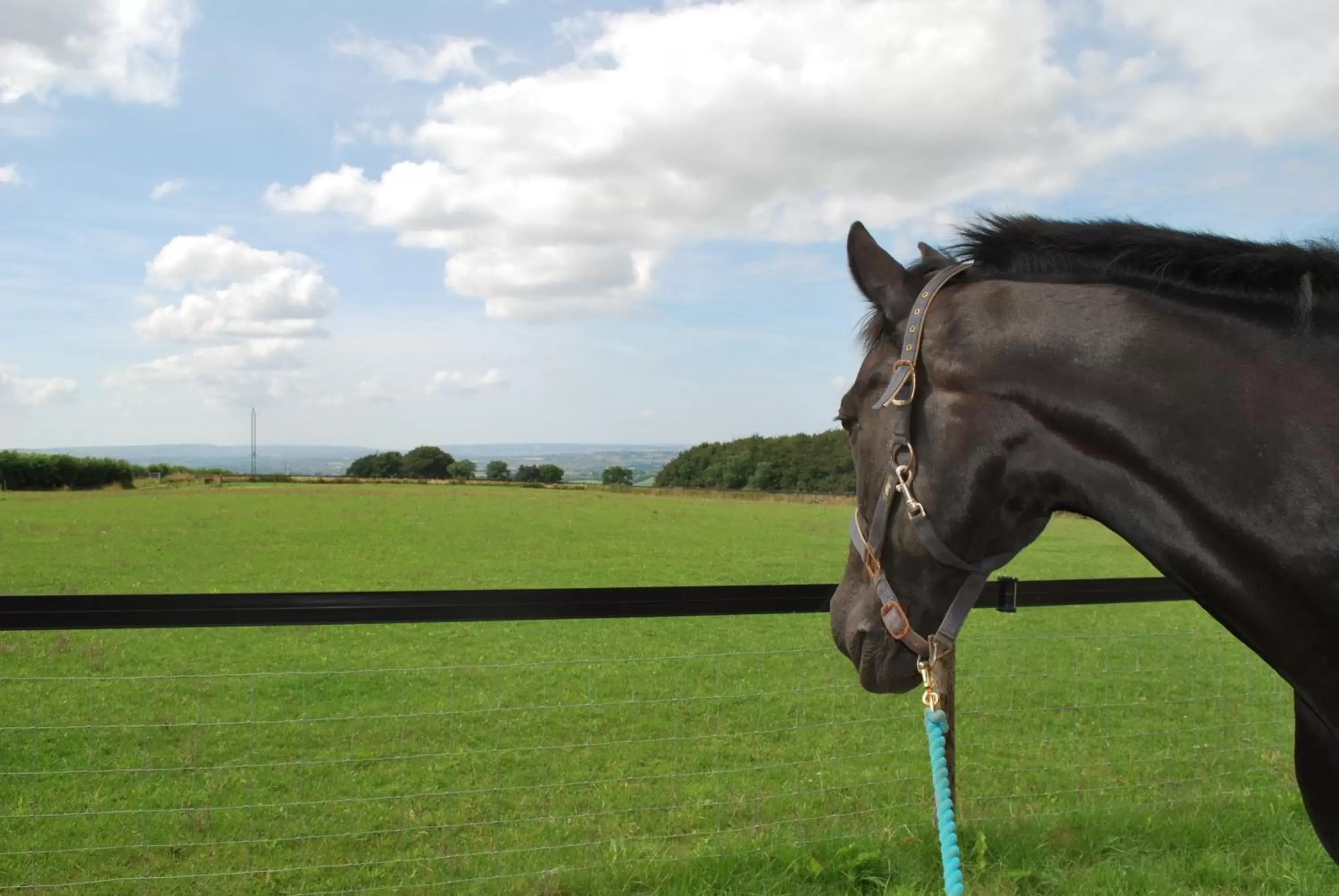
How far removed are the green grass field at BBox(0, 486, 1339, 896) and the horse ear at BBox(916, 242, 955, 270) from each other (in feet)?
9.47

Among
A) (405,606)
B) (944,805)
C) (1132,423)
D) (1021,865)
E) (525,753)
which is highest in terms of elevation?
(1132,423)

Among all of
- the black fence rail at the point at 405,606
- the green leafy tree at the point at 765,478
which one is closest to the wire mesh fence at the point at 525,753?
the black fence rail at the point at 405,606

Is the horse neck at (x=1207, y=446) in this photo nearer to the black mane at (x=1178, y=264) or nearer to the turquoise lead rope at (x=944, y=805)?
the black mane at (x=1178, y=264)

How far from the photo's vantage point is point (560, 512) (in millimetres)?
38250

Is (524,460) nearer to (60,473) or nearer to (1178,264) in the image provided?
(60,473)

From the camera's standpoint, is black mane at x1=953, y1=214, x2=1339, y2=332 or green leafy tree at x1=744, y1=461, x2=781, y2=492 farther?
green leafy tree at x1=744, y1=461, x2=781, y2=492

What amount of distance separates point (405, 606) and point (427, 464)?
71.3 m

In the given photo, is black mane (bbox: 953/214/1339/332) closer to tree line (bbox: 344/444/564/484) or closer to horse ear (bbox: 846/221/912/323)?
horse ear (bbox: 846/221/912/323)

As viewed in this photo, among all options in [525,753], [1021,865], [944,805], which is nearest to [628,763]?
[525,753]

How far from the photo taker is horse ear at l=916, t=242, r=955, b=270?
215 cm

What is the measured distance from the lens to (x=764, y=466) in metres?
45.0

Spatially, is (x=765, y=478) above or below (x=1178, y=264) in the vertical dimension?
below

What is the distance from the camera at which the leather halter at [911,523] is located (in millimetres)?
1963

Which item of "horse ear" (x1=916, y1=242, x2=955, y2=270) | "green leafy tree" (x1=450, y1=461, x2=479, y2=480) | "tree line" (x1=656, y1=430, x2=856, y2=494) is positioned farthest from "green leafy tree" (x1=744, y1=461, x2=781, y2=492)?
"horse ear" (x1=916, y1=242, x2=955, y2=270)
